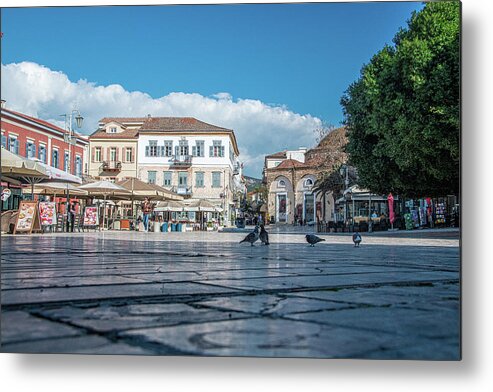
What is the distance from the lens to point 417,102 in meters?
6.39

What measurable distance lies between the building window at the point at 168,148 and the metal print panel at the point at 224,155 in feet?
0.04

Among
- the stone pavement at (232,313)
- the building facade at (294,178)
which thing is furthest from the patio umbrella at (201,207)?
the stone pavement at (232,313)

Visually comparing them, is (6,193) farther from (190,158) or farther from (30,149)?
(190,158)

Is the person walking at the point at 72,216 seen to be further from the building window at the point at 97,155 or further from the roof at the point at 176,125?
the roof at the point at 176,125

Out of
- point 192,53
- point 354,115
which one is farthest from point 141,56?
point 354,115

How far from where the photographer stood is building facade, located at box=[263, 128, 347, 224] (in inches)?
188

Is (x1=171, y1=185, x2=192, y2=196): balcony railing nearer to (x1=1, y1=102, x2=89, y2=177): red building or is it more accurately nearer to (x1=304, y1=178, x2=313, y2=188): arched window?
(x1=1, y1=102, x2=89, y2=177): red building

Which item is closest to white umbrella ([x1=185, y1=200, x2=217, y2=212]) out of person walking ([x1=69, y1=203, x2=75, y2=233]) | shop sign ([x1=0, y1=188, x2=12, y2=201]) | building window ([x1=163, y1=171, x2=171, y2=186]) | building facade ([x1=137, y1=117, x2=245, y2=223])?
building facade ([x1=137, y1=117, x2=245, y2=223])

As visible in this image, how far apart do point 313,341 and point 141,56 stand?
2.70 meters

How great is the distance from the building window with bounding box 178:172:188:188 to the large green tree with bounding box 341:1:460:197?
1.60 m

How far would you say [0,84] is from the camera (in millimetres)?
3713

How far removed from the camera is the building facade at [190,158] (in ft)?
15.4

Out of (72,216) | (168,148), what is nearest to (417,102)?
(168,148)

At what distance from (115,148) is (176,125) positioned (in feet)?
2.05
